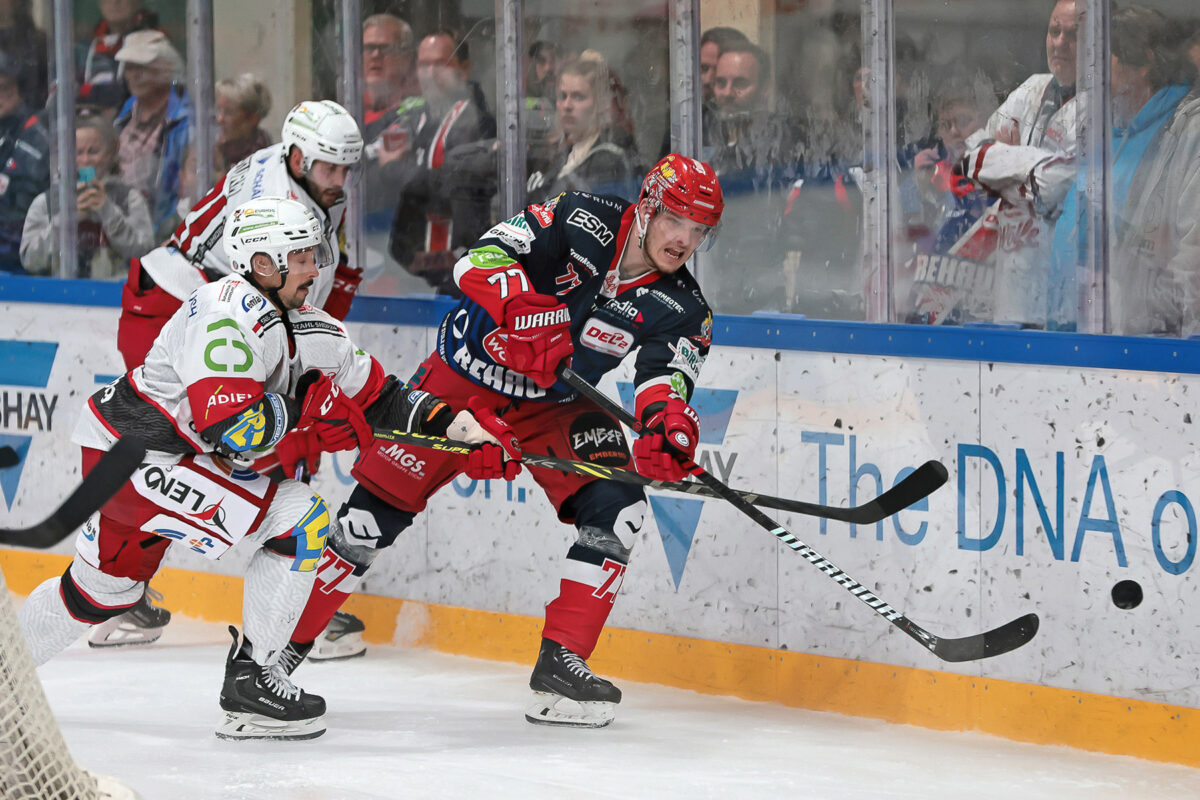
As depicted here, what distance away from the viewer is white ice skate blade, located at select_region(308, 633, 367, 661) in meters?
4.39

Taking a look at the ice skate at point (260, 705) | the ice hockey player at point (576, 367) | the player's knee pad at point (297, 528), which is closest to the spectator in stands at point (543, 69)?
the ice hockey player at point (576, 367)

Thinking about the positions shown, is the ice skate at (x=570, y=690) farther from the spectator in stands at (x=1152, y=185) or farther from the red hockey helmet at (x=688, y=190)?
the spectator in stands at (x=1152, y=185)

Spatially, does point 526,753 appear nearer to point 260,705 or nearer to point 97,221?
point 260,705

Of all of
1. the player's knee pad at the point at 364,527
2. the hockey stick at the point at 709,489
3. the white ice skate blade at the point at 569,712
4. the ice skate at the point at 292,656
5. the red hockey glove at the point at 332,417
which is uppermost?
the red hockey glove at the point at 332,417

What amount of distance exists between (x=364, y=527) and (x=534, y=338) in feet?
2.09

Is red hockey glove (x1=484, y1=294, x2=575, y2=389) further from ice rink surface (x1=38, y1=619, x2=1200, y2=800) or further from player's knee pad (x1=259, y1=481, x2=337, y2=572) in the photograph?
ice rink surface (x1=38, y1=619, x2=1200, y2=800)

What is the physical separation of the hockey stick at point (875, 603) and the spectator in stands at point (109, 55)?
2.30 meters

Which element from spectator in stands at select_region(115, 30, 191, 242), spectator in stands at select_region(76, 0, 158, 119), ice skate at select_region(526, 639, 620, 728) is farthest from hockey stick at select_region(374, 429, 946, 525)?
spectator in stands at select_region(76, 0, 158, 119)

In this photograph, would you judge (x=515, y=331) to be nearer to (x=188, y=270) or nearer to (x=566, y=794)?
(x=566, y=794)

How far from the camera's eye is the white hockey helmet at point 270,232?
3367mm

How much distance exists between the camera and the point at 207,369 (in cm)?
326

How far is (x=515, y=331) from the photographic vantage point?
3518 millimetres

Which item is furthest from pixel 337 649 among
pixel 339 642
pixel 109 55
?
pixel 109 55

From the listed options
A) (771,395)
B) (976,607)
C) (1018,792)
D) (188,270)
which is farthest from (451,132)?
(1018,792)
